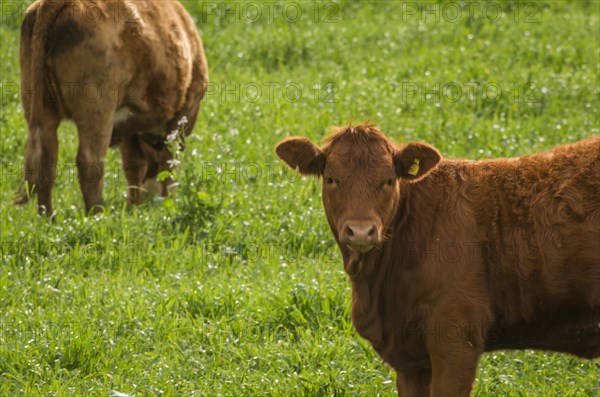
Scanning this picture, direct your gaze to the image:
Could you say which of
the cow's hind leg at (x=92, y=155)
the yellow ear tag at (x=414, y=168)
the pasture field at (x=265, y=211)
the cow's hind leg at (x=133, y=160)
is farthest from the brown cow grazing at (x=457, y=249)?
the cow's hind leg at (x=133, y=160)

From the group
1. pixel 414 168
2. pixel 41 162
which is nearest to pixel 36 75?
pixel 41 162

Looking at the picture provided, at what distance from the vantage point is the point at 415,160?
18.7 feet

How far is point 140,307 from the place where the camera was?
7.15 m

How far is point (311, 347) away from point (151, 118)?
13.2 feet

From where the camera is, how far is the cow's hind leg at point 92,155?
8.97 m

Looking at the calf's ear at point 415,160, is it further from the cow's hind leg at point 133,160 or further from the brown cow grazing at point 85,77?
the cow's hind leg at point 133,160

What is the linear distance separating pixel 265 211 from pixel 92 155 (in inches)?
60.2

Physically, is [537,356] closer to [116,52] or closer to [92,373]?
[92,373]

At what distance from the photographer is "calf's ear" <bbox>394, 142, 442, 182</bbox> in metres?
5.65

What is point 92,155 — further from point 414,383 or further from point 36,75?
point 414,383

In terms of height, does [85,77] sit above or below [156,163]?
above

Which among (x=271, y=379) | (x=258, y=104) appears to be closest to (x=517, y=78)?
(x=258, y=104)

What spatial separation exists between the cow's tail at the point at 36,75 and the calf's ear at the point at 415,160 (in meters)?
4.04

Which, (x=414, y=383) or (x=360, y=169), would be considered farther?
(x=414, y=383)
